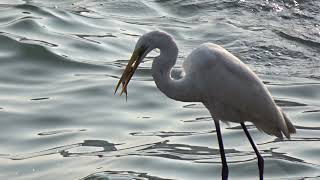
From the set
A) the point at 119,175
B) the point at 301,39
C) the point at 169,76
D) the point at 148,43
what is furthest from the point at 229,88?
the point at 301,39

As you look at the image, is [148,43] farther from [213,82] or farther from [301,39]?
[301,39]

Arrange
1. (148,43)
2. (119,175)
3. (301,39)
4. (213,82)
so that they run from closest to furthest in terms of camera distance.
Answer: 1. (148,43)
2. (213,82)
3. (119,175)
4. (301,39)

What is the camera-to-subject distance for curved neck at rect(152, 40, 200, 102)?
689 centimetres

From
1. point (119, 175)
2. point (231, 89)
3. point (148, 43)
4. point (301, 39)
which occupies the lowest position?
point (119, 175)

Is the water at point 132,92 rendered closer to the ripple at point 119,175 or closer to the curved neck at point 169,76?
the ripple at point 119,175

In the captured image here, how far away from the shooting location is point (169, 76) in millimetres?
6945

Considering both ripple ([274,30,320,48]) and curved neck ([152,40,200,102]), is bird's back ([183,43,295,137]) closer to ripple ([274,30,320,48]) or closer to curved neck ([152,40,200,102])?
curved neck ([152,40,200,102])

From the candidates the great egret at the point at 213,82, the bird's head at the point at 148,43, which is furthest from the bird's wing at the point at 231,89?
the bird's head at the point at 148,43

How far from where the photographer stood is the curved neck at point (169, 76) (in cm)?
689

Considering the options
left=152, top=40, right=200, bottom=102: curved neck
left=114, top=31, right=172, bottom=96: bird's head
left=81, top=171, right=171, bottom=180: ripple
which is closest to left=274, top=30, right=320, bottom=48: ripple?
left=81, top=171, right=171, bottom=180: ripple

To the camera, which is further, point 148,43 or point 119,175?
point 119,175

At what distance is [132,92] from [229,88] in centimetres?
381

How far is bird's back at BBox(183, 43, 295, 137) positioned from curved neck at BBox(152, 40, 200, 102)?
7 centimetres

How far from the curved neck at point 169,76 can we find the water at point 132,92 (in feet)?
4.56
